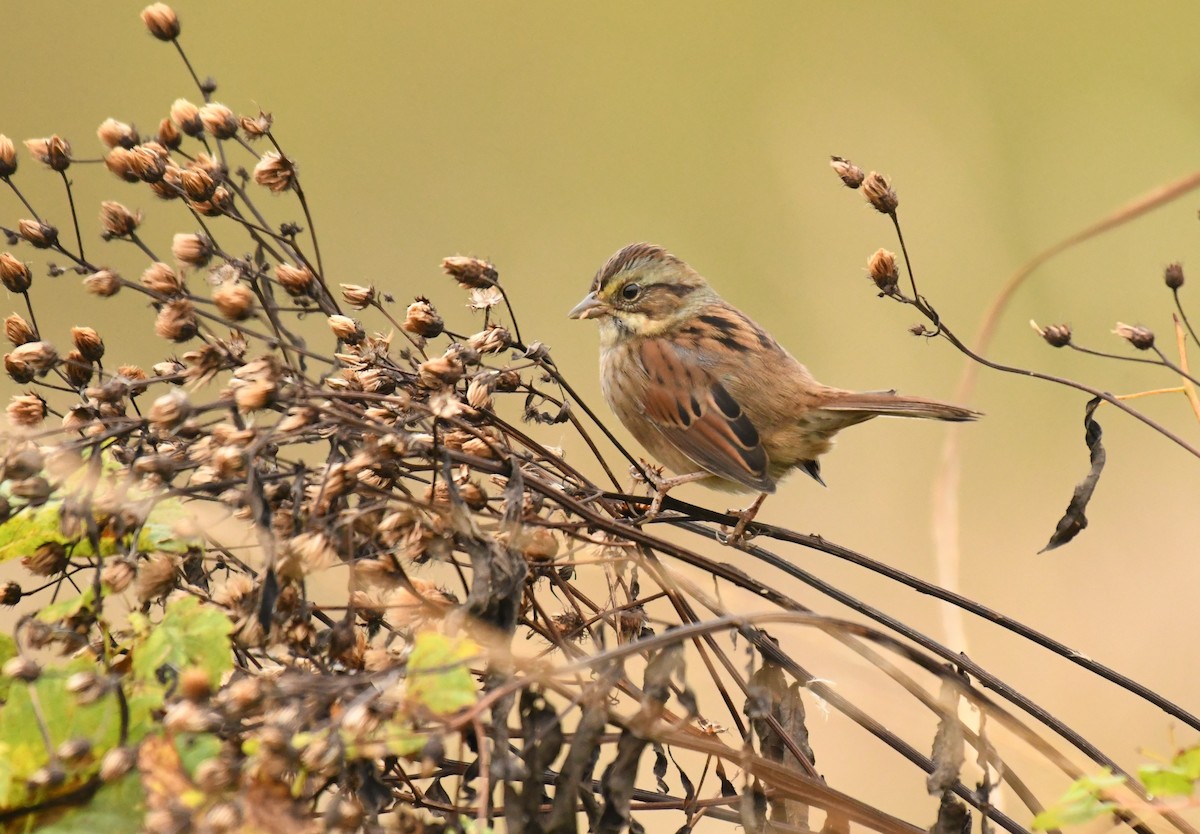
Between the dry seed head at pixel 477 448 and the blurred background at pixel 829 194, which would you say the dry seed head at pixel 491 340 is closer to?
the dry seed head at pixel 477 448

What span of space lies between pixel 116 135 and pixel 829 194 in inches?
206

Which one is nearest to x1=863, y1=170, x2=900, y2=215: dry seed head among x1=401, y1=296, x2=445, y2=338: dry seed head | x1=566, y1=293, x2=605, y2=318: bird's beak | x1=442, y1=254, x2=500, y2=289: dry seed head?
x1=442, y1=254, x2=500, y2=289: dry seed head

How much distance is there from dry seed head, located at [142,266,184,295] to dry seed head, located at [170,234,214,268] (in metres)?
0.08

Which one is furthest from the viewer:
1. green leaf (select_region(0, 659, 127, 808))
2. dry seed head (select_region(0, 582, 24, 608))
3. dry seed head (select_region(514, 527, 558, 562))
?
dry seed head (select_region(0, 582, 24, 608))

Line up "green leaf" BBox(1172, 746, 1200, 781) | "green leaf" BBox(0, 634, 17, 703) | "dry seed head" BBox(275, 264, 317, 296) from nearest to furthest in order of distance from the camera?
"green leaf" BBox(1172, 746, 1200, 781) < "green leaf" BBox(0, 634, 17, 703) < "dry seed head" BBox(275, 264, 317, 296)

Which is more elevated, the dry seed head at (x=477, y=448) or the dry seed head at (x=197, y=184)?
the dry seed head at (x=197, y=184)

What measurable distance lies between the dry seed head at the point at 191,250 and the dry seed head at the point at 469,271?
478 mm

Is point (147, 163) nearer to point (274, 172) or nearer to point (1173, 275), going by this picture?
point (274, 172)

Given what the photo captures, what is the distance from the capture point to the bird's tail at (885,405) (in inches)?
136

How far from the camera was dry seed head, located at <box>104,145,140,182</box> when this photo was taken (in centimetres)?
259

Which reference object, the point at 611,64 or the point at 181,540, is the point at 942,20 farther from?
the point at 181,540

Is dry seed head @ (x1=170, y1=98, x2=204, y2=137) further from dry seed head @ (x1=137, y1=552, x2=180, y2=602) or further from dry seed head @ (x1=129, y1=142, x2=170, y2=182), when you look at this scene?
dry seed head @ (x1=137, y1=552, x2=180, y2=602)

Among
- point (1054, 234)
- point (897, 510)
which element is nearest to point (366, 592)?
point (897, 510)

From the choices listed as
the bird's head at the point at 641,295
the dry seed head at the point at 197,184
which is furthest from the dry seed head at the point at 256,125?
the bird's head at the point at 641,295
